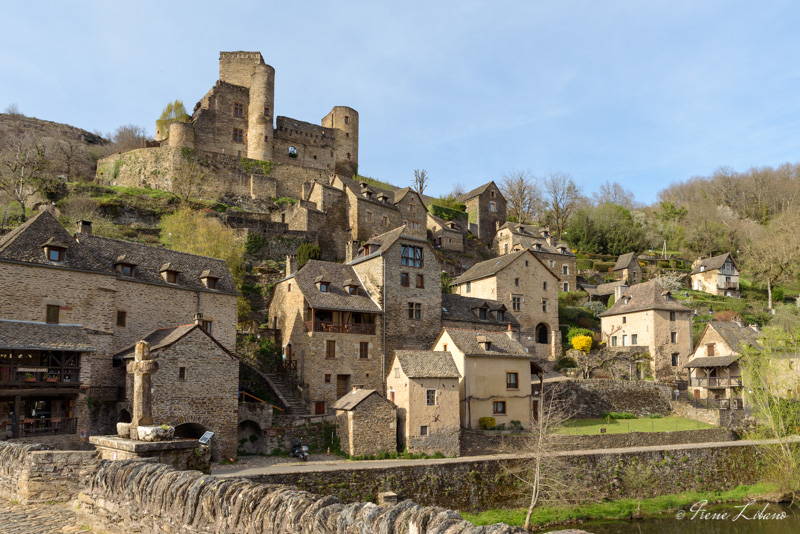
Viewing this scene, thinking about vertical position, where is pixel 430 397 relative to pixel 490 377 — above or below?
below

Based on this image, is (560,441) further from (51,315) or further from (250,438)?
(51,315)

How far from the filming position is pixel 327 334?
35656mm

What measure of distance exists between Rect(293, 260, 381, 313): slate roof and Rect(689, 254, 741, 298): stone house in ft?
170

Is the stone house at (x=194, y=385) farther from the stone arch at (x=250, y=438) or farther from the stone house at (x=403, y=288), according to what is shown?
the stone house at (x=403, y=288)

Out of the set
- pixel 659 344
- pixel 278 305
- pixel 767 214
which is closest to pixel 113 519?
pixel 278 305

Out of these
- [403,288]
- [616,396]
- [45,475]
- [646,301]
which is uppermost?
[403,288]

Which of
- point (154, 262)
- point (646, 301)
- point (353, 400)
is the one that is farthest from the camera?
point (646, 301)

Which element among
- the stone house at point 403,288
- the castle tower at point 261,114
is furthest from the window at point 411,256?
the castle tower at point 261,114

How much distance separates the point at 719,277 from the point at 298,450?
204ft

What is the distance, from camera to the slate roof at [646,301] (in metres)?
48.3

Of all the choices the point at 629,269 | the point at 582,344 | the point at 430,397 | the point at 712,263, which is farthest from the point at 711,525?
the point at 712,263

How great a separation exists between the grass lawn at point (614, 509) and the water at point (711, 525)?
0.48m

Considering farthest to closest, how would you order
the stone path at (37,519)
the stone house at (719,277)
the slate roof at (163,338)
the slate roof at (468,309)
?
the stone house at (719,277), the slate roof at (468,309), the slate roof at (163,338), the stone path at (37,519)

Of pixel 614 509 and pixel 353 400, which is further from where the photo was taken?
pixel 353 400
